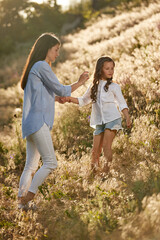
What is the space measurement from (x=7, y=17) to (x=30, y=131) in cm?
2310

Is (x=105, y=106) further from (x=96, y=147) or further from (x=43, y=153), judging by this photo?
(x=43, y=153)

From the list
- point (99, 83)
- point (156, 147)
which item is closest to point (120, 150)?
point (156, 147)

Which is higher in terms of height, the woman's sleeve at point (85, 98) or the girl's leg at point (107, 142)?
the woman's sleeve at point (85, 98)

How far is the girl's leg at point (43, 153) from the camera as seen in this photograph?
12.0 ft

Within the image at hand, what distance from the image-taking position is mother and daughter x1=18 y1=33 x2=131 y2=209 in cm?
368

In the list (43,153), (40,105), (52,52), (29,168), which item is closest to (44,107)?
(40,105)

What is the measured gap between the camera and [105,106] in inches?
168

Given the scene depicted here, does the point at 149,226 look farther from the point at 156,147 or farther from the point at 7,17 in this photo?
the point at 7,17

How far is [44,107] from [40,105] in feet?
0.18

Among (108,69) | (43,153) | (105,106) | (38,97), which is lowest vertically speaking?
(43,153)

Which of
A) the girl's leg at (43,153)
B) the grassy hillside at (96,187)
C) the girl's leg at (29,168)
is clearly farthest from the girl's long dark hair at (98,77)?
the girl's leg at (29,168)

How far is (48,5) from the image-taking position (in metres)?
24.0

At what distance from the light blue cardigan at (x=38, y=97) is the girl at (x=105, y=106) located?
1.90 ft

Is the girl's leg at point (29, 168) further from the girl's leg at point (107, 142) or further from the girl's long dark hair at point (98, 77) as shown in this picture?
the girl's long dark hair at point (98, 77)
